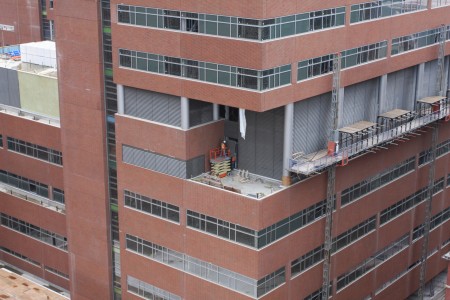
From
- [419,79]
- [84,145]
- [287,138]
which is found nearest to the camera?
[287,138]

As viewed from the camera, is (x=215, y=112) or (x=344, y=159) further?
(x=215, y=112)

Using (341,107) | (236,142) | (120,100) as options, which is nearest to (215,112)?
(236,142)

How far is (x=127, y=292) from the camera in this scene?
6106 cm

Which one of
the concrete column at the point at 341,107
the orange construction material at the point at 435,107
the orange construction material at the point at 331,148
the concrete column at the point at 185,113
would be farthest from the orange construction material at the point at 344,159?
the orange construction material at the point at 435,107

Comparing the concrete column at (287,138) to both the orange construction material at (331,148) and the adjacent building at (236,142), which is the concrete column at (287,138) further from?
the orange construction material at (331,148)

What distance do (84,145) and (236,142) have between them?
13.5 m

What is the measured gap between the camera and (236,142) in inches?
2191

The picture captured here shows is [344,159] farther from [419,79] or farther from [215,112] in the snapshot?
[419,79]

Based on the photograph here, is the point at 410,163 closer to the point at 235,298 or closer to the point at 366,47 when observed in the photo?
the point at 366,47

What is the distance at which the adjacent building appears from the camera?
51.0 meters

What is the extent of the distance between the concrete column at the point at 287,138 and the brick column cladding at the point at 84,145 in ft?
51.0

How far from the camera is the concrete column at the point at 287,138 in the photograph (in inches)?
2035

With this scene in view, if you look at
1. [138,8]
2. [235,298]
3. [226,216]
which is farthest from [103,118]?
[235,298]

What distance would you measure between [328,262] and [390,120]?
13.4 m
